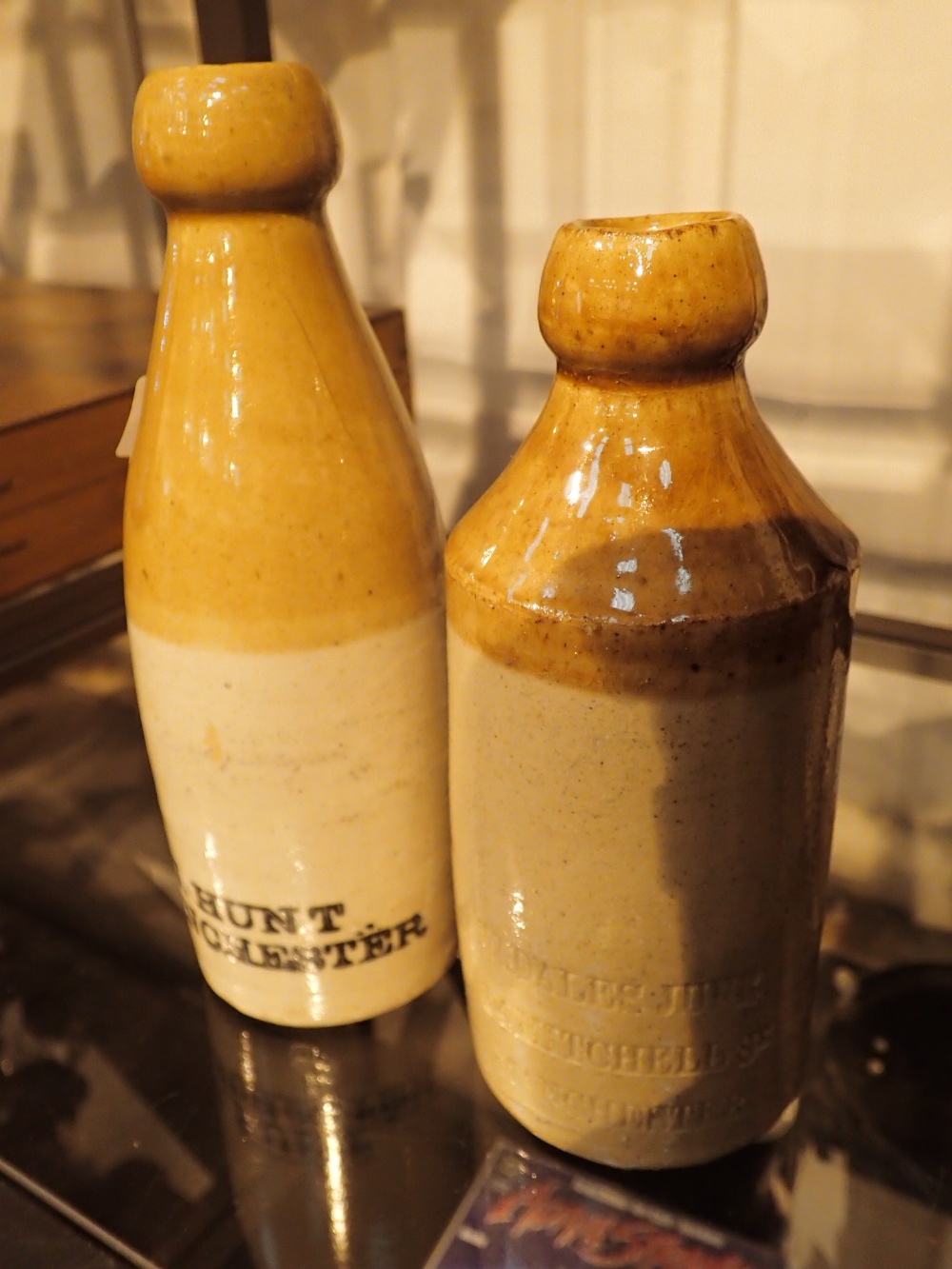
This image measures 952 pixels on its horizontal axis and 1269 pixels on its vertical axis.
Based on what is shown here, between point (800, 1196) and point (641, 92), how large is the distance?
557 mm

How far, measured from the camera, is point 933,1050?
20.3 inches

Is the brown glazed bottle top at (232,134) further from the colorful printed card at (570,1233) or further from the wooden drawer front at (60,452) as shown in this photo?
the colorful printed card at (570,1233)

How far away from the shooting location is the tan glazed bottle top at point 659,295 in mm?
326

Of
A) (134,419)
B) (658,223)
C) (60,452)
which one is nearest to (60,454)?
(60,452)

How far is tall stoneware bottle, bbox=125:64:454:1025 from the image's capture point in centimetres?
40

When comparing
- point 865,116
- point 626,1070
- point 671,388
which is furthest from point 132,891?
point 865,116

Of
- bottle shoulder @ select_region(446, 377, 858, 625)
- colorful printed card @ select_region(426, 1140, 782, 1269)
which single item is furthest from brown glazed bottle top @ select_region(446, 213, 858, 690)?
colorful printed card @ select_region(426, 1140, 782, 1269)

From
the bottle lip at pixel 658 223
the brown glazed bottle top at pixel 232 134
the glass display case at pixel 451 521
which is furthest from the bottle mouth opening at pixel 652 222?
the glass display case at pixel 451 521

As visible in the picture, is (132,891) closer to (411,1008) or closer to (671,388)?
(411,1008)

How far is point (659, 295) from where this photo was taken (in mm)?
326

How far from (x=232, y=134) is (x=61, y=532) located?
261 millimetres

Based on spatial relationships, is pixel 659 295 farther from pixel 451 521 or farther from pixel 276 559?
pixel 451 521

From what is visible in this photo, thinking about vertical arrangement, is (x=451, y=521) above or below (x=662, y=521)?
below

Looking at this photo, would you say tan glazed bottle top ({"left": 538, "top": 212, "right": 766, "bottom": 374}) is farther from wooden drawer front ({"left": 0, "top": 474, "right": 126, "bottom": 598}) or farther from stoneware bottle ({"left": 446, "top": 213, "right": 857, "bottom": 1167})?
wooden drawer front ({"left": 0, "top": 474, "right": 126, "bottom": 598})
